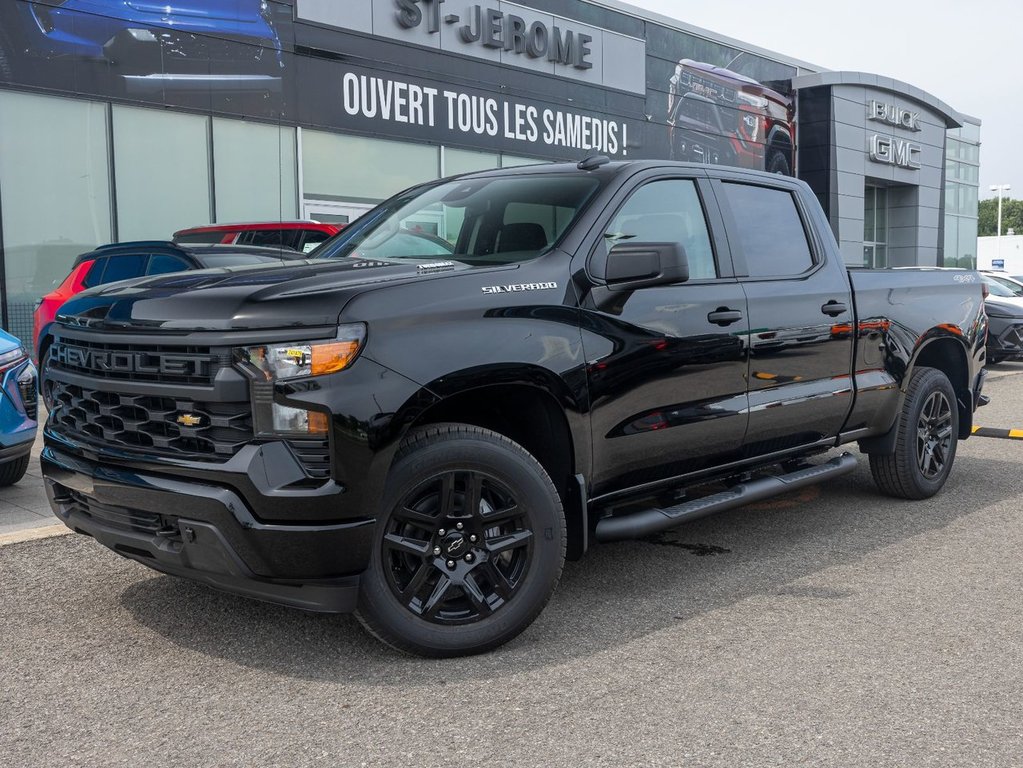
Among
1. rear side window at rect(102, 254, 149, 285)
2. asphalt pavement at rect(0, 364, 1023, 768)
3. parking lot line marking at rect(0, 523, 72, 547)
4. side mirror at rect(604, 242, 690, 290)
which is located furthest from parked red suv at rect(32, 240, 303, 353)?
side mirror at rect(604, 242, 690, 290)

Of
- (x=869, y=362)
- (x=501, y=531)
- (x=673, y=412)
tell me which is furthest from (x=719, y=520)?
(x=501, y=531)

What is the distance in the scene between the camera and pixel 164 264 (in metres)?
9.31

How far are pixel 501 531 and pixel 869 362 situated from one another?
2.78m

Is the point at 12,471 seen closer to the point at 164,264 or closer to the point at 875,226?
the point at 164,264

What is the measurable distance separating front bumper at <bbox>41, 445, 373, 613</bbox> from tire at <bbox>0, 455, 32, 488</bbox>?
3157 millimetres

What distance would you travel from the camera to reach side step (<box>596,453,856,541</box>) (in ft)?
13.6

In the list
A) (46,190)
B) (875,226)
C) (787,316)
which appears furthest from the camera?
(875,226)

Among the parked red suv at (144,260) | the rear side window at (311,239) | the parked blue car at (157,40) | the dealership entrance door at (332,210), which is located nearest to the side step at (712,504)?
the parked red suv at (144,260)

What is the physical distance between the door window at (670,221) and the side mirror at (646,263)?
0.97 ft

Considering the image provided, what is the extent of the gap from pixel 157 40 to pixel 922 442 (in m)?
13.2

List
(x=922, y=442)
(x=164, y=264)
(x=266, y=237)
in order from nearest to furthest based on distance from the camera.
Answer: (x=922, y=442) < (x=164, y=264) < (x=266, y=237)

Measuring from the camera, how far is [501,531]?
12.3ft

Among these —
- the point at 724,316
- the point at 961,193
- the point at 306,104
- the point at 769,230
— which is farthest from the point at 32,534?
the point at 961,193

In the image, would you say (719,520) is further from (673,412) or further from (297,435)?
(297,435)
